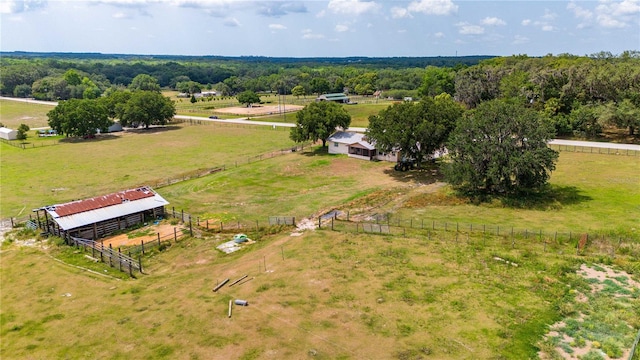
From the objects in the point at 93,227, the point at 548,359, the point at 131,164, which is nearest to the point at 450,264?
the point at 548,359

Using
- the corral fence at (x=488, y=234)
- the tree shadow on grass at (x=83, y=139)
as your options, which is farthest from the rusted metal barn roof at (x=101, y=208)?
the tree shadow on grass at (x=83, y=139)

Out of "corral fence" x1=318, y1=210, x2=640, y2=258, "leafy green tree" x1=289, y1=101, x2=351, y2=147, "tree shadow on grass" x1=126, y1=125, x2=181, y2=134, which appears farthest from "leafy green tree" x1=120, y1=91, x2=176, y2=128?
"corral fence" x1=318, y1=210, x2=640, y2=258

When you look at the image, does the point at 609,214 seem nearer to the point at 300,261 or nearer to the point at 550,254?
the point at 550,254

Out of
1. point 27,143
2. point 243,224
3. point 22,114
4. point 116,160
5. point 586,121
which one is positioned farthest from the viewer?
point 22,114

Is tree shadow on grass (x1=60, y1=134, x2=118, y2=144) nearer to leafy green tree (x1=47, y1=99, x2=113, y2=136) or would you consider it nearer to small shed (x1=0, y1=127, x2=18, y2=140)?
leafy green tree (x1=47, y1=99, x2=113, y2=136)

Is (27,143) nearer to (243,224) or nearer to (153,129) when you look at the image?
(153,129)

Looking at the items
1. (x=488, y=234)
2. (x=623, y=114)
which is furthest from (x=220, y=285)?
(x=623, y=114)

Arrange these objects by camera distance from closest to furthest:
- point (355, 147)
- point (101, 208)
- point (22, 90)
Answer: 1. point (101, 208)
2. point (355, 147)
3. point (22, 90)

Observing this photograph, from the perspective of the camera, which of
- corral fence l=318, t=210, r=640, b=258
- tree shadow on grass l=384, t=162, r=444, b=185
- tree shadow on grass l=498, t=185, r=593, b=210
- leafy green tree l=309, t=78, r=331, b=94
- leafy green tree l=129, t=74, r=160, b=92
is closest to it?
corral fence l=318, t=210, r=640, b=258
